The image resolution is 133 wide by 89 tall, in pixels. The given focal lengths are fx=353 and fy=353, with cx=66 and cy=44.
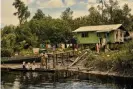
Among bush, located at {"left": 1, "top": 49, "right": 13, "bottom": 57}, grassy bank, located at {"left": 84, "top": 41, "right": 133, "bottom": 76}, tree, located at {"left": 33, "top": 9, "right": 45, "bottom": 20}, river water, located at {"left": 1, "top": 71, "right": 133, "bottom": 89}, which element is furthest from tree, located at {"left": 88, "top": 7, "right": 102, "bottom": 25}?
river water, located at {"left": 1, "top": 71, "right": 133, "bottom": 89}

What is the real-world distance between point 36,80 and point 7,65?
50.9 feet

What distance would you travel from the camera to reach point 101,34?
270 feet

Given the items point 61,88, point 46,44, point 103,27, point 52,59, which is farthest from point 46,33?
point 61,88

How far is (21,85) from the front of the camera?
4856cm

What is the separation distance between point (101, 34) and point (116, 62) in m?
24.9

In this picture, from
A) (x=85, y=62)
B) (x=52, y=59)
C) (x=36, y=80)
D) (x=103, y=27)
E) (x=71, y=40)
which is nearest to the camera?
Result: (x=36, y=80)

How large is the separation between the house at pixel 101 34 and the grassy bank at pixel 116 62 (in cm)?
1773

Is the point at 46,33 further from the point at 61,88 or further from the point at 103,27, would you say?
the point at 61,88

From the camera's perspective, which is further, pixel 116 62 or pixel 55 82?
pixel 116 62

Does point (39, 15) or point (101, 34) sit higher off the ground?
point (39, 15)

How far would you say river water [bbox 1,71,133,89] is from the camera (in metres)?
47.1

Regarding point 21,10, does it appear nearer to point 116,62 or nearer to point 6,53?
point 6,53

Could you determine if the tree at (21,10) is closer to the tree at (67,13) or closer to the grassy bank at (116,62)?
the tree at (67,13)

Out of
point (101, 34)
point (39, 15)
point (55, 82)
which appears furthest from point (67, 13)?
point (55, 82)
